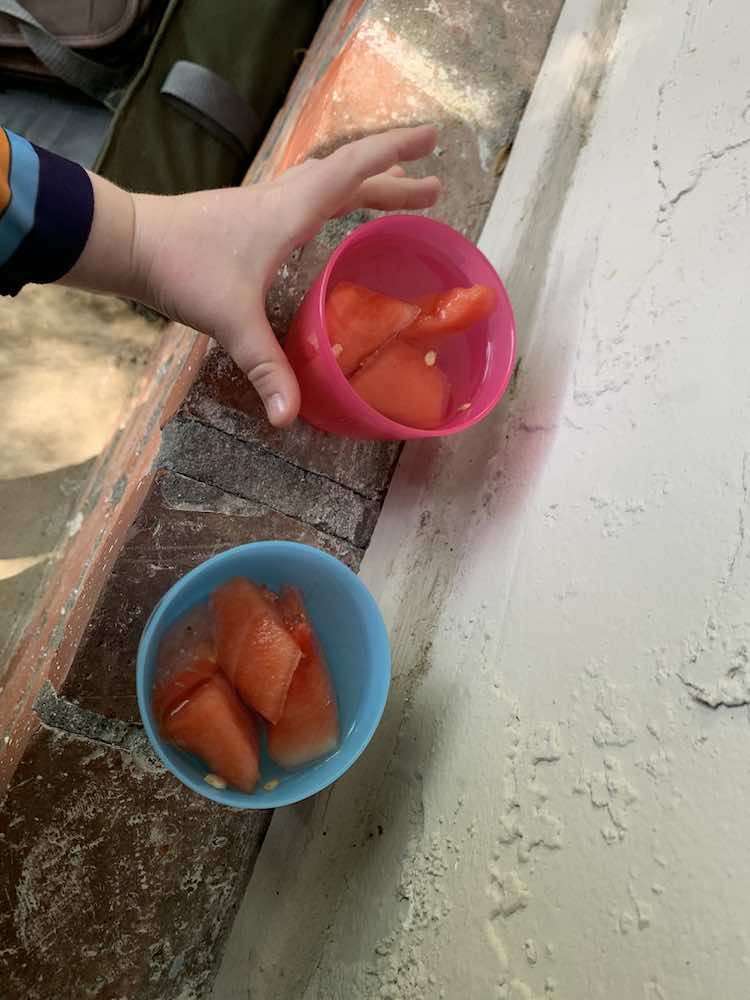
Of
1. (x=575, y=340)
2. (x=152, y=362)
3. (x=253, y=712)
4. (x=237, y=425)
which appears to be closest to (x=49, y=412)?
(x=152, y=362)

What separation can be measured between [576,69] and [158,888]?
3.84 feet

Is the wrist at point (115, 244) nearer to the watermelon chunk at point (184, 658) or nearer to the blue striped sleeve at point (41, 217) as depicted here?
the blue striped sleeve at point (41, 217)

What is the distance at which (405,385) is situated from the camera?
925 millimetres

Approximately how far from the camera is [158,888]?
3.03ft

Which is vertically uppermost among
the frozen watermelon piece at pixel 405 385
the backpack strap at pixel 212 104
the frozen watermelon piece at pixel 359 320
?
the frozen watermelon piece at pixel 359 320

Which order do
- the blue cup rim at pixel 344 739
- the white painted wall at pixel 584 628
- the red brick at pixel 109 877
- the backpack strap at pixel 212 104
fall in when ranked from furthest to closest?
the backpack strap at pixel 212 104 → the red brick at pixel 109 877 → the blue cup rim at pixel 344 739 → the white painted wall at pixel 584 628

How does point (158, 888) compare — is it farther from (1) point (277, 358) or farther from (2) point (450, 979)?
(1) point (277, 358)

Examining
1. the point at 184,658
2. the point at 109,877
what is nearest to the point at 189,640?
the point at 184,658

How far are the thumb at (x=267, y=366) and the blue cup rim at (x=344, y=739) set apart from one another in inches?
5.6

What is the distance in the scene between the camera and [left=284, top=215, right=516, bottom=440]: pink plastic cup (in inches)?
34.6

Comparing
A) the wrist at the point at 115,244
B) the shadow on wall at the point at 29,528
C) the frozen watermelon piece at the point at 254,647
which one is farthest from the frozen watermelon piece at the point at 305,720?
the shadow on wall at the point at 29,528

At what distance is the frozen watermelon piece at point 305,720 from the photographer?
2.68 feet

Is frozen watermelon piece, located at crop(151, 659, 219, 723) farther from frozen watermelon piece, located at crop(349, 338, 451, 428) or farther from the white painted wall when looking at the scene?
frozen watermelon piece, located at crop(349, 338, 451, 428)

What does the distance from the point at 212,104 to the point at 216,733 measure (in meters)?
1.09
